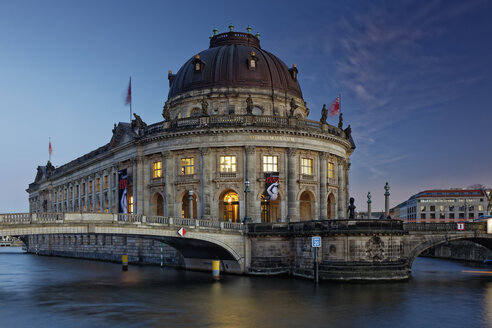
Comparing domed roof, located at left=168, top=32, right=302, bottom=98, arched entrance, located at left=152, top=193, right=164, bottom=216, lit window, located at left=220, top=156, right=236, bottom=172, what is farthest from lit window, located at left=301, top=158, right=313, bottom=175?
arched entrance, located at left=152, top=193, right=164, bottom=216

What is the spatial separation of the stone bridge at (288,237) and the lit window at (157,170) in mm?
11535

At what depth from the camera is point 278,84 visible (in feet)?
231

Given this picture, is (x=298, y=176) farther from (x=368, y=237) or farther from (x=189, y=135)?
(x=368, y=237)

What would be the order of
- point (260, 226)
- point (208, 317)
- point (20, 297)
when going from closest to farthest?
point (208, 317)
point (20, 297)
point (260, 226)

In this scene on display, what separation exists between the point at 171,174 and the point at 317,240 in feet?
77.6

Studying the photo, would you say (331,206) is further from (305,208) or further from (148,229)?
(148,229)

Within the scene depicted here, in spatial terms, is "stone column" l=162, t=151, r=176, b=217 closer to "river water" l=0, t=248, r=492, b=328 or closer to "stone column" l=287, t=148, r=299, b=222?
"river water" l=0, t=248, r=492, b=328

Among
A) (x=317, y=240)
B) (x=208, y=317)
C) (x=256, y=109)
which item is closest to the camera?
(x=208, y=317)

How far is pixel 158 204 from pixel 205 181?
442 inches

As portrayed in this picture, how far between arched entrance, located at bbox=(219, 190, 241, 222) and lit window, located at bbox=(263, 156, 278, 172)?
18.1 feet

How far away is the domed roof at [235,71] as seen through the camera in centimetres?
6850

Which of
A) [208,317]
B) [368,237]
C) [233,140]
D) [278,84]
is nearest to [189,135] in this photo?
[233,140]

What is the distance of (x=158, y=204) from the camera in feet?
223

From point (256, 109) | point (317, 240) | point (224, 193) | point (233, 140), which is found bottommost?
point (317, 240)
